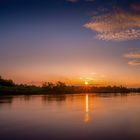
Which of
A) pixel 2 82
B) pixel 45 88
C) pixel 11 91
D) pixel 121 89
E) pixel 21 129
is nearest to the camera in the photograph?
pixel 21 129

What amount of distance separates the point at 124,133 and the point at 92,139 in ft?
8.51

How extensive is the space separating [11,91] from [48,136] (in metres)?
65.1

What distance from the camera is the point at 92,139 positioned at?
1321cm

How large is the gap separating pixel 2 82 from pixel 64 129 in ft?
250

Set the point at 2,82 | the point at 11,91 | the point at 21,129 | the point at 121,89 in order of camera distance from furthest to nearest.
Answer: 1. the point at 121,89
2. the point at 2,82
3. the point at 11,91
4. the point at 21,129

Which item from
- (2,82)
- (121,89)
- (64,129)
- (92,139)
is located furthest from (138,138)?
(121,89)

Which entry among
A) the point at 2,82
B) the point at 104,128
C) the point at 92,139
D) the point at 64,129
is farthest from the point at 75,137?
the point at 2,82

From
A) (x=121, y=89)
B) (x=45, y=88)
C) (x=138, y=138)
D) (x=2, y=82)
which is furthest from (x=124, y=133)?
(x=121, y=89)

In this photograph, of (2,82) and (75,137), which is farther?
(2,82)

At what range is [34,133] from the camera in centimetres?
1449

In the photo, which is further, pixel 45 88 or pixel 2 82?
pixel 45 88

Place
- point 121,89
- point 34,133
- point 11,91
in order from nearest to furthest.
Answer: point 34,133 < point 11,91 < point 121,89

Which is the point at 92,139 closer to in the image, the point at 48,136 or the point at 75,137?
the point at 75,137

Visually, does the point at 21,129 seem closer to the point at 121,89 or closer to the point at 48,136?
the point at 48,136
